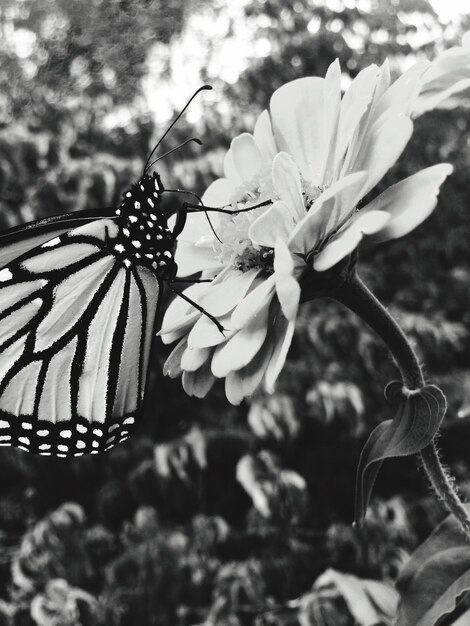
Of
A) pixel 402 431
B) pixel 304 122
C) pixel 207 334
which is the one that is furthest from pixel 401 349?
pixel 304 122

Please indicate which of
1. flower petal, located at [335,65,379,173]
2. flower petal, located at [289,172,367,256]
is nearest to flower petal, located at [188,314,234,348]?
flower petal, located at [289,172,367,256]

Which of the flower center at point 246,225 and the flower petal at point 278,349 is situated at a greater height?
the flower center at point 246,225

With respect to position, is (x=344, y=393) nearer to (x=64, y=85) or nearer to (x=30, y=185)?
(x=30, y=185)

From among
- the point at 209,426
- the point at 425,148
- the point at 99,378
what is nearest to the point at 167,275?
the point at 99,378

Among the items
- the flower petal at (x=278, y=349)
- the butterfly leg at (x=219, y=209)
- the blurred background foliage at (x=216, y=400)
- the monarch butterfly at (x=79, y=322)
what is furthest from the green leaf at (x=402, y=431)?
the blurred background foliage at (x=216, y=400)

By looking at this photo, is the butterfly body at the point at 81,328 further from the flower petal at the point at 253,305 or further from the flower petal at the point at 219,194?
the flower petal at the point at 253,305

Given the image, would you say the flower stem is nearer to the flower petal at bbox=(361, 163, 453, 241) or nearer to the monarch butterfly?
the flower petal at bbox=(361, 163, 453, 241)
